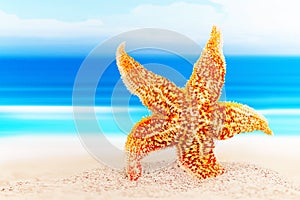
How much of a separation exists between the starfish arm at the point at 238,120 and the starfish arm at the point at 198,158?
0.13m

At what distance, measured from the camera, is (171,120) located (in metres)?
3.56

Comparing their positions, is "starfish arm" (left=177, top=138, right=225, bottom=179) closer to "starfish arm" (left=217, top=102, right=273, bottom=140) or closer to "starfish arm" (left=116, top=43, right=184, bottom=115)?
"starfish arm" (left=217, top=102, right=273, bottom=140)

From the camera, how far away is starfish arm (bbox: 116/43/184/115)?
356 centimetres

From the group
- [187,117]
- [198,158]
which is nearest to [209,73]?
[187,117]

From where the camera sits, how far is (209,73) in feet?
11.9

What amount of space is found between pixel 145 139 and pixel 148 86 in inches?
13.8

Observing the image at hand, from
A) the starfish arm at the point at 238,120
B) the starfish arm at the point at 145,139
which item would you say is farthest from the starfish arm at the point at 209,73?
the starfish arm at the point at 145,139

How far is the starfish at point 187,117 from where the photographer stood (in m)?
3.54

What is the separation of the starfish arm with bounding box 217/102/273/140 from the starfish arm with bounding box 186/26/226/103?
109 mm

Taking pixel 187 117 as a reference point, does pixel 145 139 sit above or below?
below

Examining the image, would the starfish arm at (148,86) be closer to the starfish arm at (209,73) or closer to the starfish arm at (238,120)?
the starfish arm at (209,73)

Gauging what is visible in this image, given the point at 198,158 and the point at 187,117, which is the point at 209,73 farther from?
the point at 198,158

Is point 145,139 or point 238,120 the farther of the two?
point 238,120

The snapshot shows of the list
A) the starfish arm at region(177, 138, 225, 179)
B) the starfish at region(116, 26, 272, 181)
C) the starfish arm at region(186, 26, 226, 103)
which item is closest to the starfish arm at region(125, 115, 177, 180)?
the starfish at region(116, 26, 272, 181)
